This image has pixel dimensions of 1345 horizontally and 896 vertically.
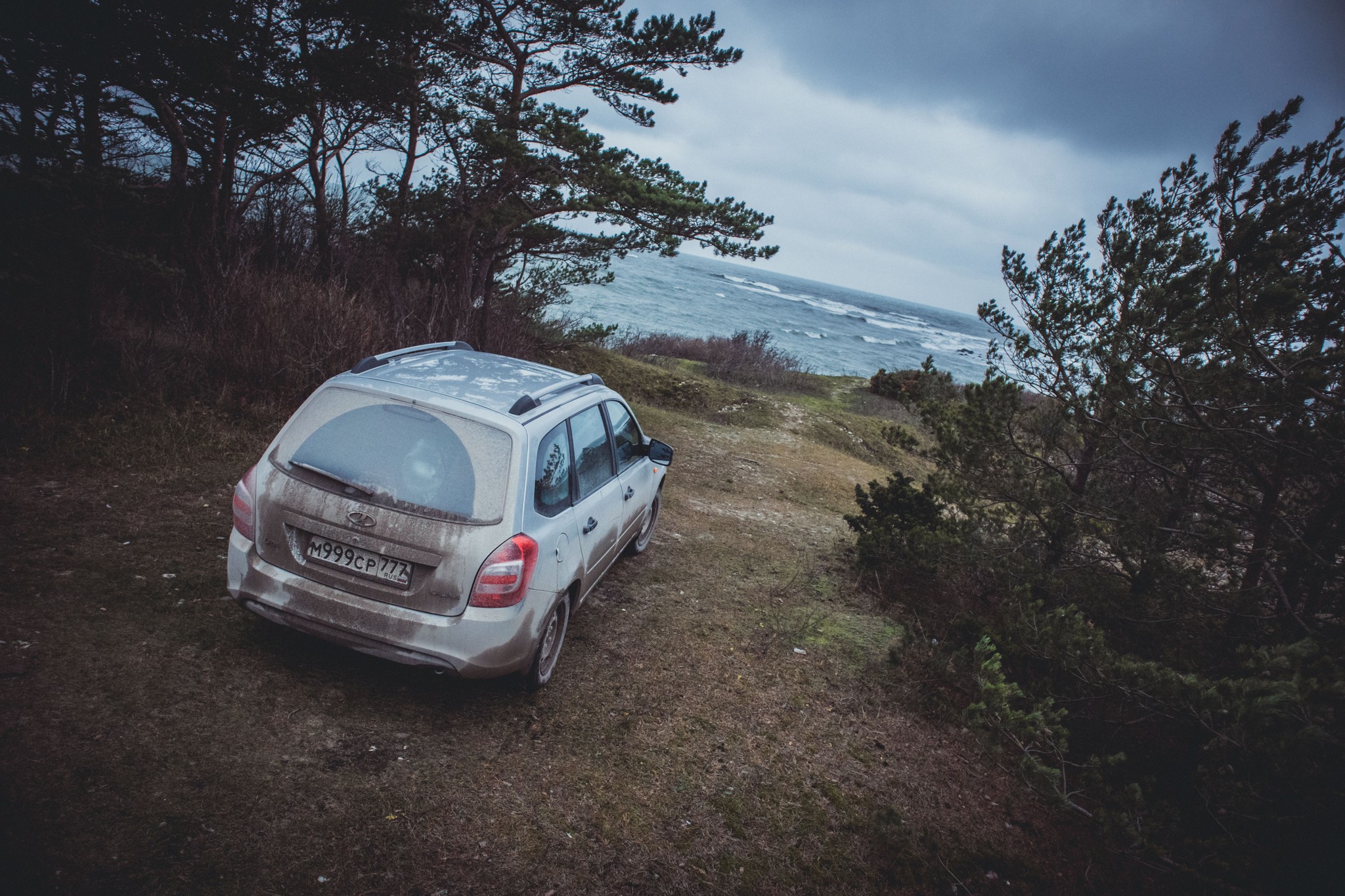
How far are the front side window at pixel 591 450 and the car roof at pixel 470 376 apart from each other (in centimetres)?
33

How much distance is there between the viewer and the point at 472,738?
3236 mm

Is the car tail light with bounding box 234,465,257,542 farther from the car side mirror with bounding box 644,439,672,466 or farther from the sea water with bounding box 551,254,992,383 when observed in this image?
the sea water with bounding box 551,254,992,383

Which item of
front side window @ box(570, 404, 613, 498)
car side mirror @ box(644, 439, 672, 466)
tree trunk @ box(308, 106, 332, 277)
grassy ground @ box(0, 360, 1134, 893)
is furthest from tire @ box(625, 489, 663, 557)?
tree trunk @ box(308, 106, 332, 277)

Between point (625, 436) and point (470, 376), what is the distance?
4.72ft

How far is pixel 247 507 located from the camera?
126 inches

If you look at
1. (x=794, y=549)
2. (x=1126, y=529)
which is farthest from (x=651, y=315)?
(x=1126, y=529)

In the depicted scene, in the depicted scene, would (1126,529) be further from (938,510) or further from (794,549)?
(794,549)

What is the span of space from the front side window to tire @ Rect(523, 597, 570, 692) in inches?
27.9

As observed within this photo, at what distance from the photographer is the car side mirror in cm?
515

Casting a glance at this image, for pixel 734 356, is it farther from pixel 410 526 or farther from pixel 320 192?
pixel 410 526

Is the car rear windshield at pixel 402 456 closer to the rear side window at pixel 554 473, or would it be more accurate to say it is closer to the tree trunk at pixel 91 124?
the rear side window at pixel 554 473

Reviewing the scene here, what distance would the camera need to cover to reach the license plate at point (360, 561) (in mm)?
3002

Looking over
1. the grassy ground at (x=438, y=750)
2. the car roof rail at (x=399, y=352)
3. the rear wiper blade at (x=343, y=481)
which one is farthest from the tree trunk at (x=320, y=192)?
the rear wiper blade at (x=343, y=481)

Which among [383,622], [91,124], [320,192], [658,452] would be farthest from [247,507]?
[320,192]
